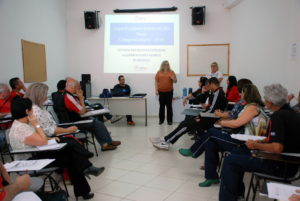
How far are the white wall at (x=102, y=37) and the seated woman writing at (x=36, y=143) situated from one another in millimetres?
4756

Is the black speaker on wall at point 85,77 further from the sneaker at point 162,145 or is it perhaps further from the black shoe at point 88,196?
the black shoe at point 88,196

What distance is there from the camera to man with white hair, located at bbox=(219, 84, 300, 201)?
2021mm

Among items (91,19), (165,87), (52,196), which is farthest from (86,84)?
(52,196)

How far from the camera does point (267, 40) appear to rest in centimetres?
489

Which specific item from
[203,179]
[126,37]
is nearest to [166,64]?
[126,37]

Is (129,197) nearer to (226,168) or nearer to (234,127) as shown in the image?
(226,168)

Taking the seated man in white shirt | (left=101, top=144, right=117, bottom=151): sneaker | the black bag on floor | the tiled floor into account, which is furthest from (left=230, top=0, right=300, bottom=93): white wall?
the black bag on floor

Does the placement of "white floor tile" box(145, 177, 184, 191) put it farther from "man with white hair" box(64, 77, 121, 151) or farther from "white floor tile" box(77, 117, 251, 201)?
"man with white hair" box(64, 77, 121, 151)

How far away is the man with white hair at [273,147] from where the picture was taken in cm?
202

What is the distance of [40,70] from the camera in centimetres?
612

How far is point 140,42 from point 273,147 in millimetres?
5758

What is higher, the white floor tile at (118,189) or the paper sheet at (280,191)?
the paper sheet at (280,191)

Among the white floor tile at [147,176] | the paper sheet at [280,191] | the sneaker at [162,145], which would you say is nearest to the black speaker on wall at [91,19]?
the white floor tile at [147,176]

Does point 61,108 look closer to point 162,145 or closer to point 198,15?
point 162,145
